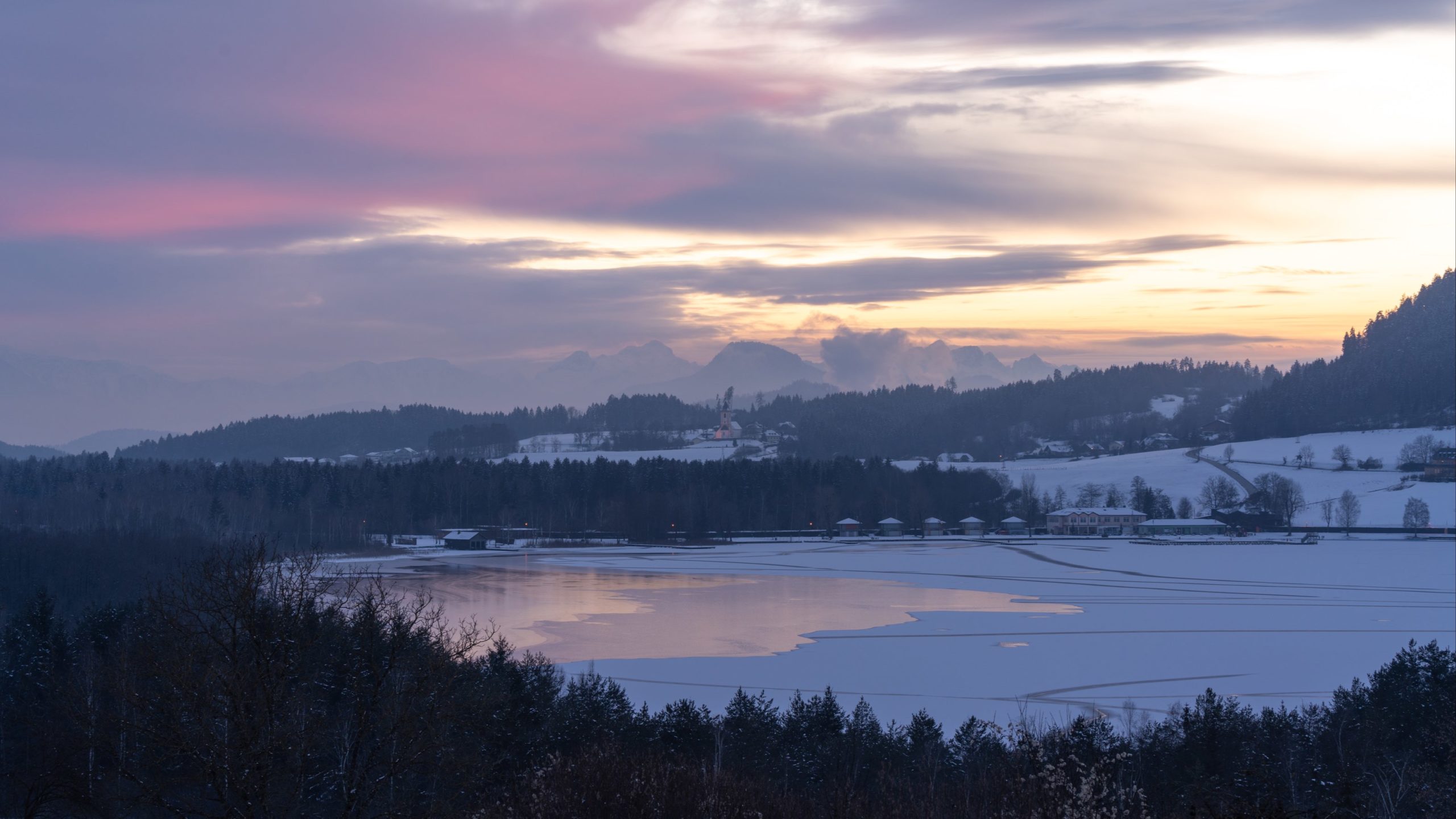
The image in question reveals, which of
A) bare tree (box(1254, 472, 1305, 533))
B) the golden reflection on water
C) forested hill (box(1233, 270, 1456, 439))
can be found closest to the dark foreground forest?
the golden reflection on water

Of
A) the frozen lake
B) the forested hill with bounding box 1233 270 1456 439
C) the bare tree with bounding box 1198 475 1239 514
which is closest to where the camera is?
the frozen lake

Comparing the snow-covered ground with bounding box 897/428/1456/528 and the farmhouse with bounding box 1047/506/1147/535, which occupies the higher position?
the snow-covered ground with bounding box 897/428/1456/528

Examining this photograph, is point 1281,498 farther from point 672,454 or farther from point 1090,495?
point 672,454

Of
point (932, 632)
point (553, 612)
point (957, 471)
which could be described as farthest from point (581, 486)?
point (932, 632)

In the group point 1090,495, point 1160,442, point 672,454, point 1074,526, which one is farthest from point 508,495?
point 1160,442

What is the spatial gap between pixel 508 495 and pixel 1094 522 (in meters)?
54.4

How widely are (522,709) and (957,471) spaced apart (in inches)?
4408

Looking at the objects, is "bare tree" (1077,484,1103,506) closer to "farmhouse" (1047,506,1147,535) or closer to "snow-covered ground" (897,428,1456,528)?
"snow-covered ground" (897,428,1456,528)

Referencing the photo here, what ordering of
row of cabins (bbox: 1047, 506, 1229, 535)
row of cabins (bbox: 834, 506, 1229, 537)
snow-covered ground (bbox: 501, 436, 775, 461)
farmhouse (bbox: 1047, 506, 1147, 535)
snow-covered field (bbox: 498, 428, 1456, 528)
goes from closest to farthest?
row of cabins (bbox: 1047, 506, 1229, 535)
snow-covered field (bbox: 498, 428, 1456, 528)
row of cabins (bbox: 834, 506, 1229, 537)
farmhouse (bbox: 1047, 506, 1147, 535)
snow-covered ground (bbox: 501, 436, 775, 461)

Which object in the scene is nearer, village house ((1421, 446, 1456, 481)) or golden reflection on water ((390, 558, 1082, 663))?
golden reflection on water ((390, 558, 1082, 663))

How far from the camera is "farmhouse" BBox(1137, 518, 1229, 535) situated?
317 feet

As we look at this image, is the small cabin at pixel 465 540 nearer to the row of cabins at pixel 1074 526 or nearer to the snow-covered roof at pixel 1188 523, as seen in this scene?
the row of cabins at pixel 1074 526

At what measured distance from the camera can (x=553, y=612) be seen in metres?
40.9

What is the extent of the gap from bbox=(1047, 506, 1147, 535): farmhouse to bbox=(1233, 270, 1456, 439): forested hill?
53799 mm
